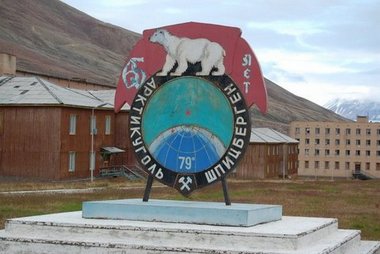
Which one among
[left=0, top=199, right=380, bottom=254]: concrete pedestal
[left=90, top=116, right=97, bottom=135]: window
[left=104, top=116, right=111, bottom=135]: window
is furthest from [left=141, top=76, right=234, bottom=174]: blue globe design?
[left=104, top=116, right=111, bottom=135]: window

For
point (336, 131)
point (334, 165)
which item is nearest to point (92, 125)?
point (336, 131)

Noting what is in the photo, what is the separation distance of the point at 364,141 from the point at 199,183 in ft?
365

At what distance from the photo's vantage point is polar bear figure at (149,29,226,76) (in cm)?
1513

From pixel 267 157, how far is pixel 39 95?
135ft

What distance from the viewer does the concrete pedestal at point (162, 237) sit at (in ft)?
40.8

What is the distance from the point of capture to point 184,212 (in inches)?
552

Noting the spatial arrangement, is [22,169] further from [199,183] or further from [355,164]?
[355,164]

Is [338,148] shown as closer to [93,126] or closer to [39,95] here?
[93,126]

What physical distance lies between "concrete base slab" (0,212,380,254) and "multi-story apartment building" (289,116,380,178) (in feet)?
361

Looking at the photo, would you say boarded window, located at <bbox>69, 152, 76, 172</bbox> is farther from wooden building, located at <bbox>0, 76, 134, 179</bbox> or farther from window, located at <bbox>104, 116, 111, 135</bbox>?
window, located at <bbox>104, 116, 111, 135</bbox>

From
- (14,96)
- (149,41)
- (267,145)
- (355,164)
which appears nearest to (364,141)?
(355,164)

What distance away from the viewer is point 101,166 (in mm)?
59469

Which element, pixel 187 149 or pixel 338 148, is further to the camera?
pixel 338 148

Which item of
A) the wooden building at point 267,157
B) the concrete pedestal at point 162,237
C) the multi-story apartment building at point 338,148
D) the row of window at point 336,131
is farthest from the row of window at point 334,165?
the concrete pedestal at point 162,237
